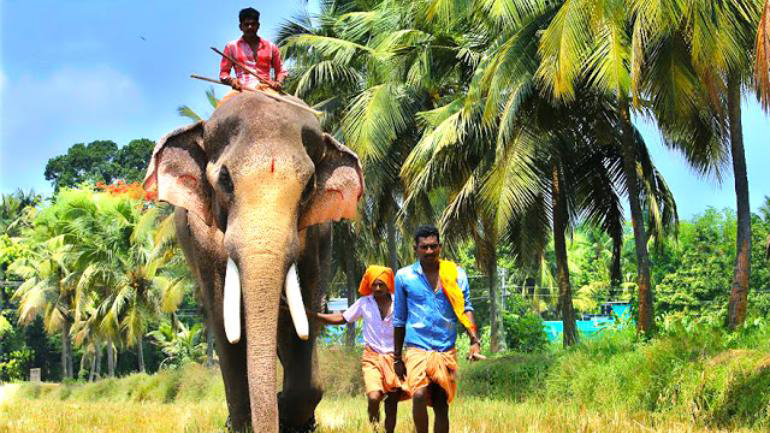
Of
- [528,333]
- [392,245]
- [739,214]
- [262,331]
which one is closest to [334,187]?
[262,331]

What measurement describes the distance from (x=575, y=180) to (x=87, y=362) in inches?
1937

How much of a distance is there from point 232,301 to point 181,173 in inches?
52.5

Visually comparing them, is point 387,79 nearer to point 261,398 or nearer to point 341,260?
point 341,260

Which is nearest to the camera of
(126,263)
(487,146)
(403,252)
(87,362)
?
(487,146)

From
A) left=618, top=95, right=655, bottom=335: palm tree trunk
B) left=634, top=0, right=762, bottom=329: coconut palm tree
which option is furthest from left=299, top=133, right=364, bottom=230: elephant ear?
left=618, top=95, right=655, bottom=335: palm tree trunk

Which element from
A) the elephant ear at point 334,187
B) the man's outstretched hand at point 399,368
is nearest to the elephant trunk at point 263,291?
the elephant ear at point 334,187

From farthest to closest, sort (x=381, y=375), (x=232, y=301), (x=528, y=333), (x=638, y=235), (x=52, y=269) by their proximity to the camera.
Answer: (x=52, y=269)
(x=528, y=333)
(x=638, y=235)
(x=381, y=375)
(x=232, y=301)

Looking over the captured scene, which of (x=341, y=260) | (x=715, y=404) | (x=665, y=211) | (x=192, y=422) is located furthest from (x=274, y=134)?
(x=341, y=260)

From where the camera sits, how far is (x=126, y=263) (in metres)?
41.2

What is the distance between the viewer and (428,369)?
23.8ft

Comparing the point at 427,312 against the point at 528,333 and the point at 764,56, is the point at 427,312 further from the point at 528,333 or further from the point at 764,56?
the point at 528,333

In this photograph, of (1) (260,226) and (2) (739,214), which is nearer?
(1) (260,226)

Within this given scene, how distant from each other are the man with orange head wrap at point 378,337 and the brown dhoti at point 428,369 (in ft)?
4.10

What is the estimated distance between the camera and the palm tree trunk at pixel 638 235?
1750 cm
